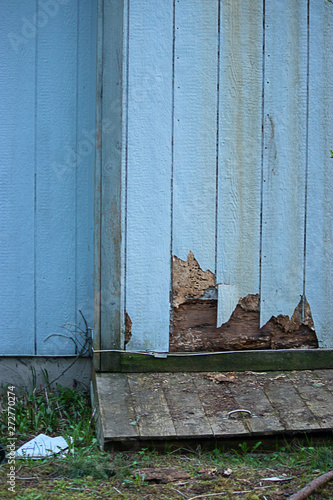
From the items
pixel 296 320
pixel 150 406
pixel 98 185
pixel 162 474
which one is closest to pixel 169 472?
pixel 162 474

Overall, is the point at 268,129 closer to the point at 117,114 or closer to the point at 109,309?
the point at 117,114

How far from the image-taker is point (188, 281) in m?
2.92

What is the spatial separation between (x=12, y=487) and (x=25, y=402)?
995mm

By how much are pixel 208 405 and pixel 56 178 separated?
1.60m

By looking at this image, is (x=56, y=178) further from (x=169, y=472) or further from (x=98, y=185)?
(x=169, y=472)

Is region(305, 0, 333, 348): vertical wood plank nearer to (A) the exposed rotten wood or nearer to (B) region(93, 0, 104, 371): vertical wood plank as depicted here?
(A) the exposed rotten wood

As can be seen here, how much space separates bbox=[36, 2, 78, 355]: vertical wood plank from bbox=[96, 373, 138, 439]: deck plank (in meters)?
0.58

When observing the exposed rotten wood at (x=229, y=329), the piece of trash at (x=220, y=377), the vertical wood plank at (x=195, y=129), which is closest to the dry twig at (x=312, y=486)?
the piece of trash at (x=220, y=377)

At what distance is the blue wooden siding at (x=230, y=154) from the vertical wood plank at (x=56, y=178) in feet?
1.74

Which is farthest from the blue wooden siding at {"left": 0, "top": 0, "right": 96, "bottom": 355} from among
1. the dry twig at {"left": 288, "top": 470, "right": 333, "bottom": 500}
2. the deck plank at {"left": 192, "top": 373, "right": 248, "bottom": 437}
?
the dry twig at {"left": 288, "top": 470, "right": 333, "bottom": 500}

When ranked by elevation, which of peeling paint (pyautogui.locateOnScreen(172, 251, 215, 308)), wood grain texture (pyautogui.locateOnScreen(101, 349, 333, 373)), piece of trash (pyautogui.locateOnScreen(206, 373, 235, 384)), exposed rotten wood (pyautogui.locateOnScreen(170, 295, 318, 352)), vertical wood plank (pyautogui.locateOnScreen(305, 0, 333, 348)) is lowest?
piece of trash (pyautogui.locateOnScreen(206, 373, 235, 384))

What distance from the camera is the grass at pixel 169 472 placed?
2.02 meters

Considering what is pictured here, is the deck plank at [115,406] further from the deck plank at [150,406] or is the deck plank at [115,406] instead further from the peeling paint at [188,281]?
the peeling paint at [188,281]

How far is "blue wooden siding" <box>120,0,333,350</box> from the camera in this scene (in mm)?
2875
